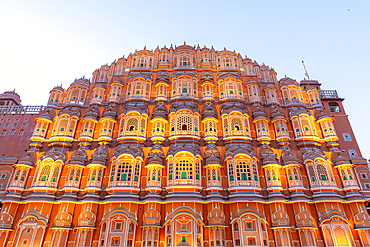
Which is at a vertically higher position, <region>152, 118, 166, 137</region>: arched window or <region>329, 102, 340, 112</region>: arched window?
<region>329, 102, 340, 112</region>: arched window

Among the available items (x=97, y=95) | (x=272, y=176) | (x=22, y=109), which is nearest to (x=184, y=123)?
(x=272, y=176)

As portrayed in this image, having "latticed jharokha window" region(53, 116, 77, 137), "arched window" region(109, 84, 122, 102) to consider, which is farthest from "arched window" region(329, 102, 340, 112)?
"latticed jharokha window" region(53, 116, 77, 137)

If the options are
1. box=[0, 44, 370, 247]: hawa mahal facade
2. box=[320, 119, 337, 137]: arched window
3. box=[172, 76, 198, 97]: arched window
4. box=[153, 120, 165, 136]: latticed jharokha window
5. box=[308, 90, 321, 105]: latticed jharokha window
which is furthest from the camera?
box=[308, 90, 321, 105]: latticed jharokha window

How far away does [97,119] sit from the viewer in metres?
28.7

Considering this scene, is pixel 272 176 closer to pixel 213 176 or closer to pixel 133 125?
pixel 213 176

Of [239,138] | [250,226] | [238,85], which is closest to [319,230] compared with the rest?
[250,226]

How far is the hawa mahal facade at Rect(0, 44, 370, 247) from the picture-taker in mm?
21984

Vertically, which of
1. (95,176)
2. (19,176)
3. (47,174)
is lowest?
(95,176)

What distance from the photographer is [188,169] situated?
24.1 meters

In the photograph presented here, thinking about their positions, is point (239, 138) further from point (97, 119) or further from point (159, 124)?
point (97, 119)

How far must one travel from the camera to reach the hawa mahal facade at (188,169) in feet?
72.1

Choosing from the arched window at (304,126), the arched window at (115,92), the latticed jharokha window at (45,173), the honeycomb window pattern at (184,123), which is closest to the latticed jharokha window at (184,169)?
the honeycomb window pattern at (184,123)

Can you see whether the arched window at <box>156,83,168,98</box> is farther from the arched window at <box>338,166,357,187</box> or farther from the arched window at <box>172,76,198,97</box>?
the arched window at <box>338,166,357,187</box>

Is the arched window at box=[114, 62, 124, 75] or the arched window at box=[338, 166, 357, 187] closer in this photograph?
the arched window at box=[338, 166, 357, 187]
